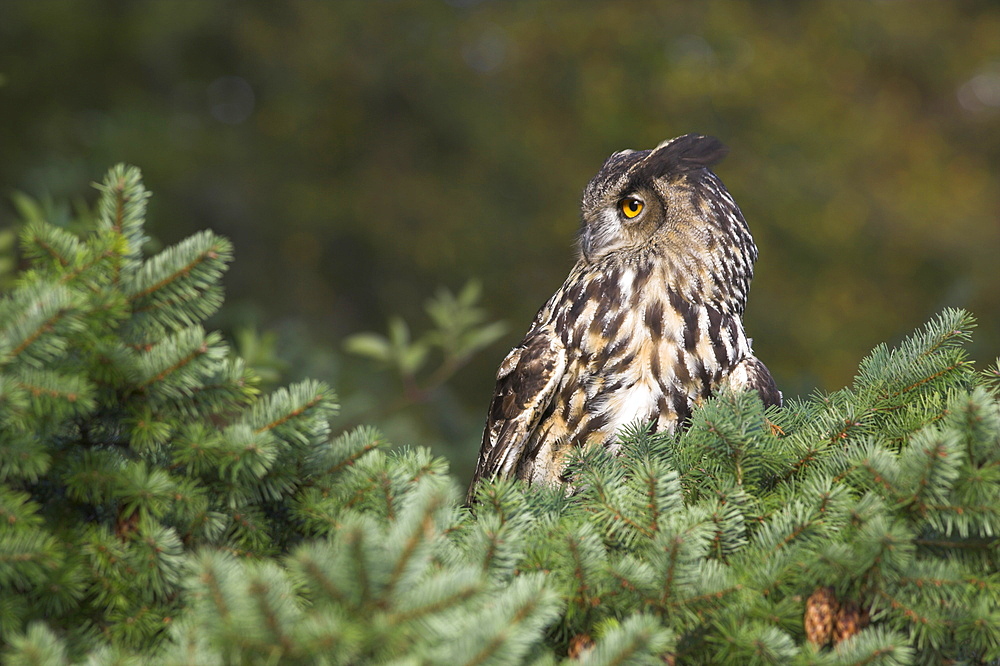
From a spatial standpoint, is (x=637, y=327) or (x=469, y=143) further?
(x=469, y=143)

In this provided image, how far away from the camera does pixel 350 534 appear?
98 cm

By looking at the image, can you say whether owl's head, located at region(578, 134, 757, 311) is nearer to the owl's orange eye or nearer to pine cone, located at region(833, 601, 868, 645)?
the owl's orange eye

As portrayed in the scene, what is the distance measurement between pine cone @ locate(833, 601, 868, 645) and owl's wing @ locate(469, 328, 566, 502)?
1.39m

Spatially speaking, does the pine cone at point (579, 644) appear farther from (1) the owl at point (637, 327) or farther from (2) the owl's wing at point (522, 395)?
(2) the owl's wing at point (522, 395)

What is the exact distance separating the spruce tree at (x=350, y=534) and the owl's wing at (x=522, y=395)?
1.09 metres

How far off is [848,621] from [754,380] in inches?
51.4

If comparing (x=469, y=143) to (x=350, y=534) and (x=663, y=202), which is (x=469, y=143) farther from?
(x=350, y=534)

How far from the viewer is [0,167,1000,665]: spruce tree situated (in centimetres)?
102

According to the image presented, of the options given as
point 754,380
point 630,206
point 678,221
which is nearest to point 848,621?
point 754,380

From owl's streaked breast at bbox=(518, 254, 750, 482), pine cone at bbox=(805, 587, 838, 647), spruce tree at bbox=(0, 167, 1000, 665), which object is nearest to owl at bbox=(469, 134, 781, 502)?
owl's streaked breast at bbox=(518, 254, 750, 482)

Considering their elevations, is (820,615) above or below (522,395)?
below

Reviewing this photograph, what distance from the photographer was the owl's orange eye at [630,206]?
2855mm

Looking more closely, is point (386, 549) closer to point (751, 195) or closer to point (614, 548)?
point (614, 548)

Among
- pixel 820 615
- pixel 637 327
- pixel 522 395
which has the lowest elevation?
pixel 820 615
